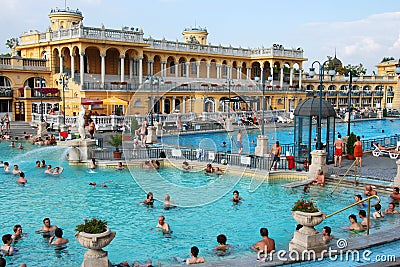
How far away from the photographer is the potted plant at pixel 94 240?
9.66 meters

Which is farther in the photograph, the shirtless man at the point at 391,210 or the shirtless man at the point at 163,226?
the shirtless man at the point at 391,210

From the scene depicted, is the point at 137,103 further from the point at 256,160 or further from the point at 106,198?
the point at 106,198

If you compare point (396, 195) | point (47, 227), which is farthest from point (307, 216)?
point (396, 195)

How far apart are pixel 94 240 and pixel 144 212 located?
24.1 feet

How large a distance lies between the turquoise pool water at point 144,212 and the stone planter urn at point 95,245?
7.64 ft

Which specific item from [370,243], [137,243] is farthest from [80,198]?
[370,243]

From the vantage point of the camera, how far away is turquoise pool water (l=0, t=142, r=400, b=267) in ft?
43.1

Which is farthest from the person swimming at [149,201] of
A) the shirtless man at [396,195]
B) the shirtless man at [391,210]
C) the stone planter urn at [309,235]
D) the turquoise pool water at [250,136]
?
the shirtless man at [396,195]

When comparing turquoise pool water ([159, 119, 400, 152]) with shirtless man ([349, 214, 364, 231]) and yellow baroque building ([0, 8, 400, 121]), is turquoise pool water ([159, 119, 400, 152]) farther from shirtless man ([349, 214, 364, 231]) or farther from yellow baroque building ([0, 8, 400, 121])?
shirtless man ([349, 214, 364, 231])

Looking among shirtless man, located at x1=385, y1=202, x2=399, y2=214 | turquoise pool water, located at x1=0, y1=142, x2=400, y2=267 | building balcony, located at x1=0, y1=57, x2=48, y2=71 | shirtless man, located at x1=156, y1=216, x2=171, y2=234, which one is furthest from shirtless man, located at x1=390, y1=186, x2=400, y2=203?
building balcony, located at x1=0, y1=57, x2=48, y2=71

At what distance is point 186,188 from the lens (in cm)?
2036

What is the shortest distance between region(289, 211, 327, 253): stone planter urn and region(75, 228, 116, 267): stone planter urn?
4.45m

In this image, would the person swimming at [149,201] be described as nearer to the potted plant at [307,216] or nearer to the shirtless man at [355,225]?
the shirtless man at [355,225]

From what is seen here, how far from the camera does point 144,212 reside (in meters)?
17.0
